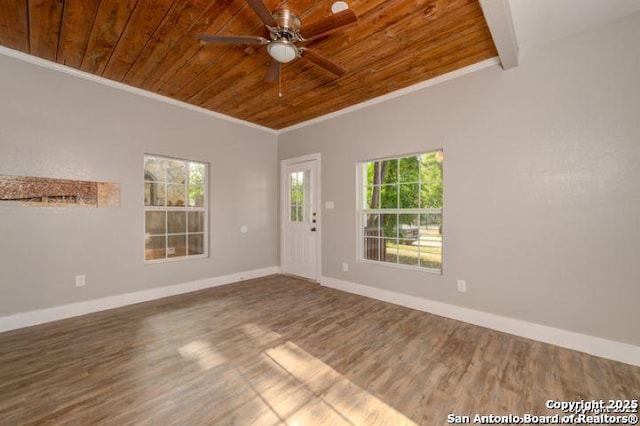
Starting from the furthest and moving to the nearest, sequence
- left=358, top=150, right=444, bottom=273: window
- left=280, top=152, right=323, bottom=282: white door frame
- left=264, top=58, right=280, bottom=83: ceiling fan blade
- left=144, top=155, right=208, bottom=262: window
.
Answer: left=280, top=152, right=323, bottom=282: white door frame < left=144, top=155, right=208, bottom=262: window < left=358, top=150, right=444, bottom=273: window < left=264, top=58, right=280, bottom=83: ceiling fan blade

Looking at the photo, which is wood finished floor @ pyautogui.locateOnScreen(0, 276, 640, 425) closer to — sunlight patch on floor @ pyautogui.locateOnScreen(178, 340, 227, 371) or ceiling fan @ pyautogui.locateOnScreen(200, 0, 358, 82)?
sunlight patch on floor @ pyautogui.locateOnScreen(178, 340, 227, 371)

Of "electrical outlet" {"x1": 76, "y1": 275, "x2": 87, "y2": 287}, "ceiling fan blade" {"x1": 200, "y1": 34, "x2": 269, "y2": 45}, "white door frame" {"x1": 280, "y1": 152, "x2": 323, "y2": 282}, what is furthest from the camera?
"white door frame" {"x1": 280, "y1": 152, "x2": 323, "y2": 282}

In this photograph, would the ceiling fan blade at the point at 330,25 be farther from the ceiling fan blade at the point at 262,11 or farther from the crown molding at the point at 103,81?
the crown molding at the point at 103,81

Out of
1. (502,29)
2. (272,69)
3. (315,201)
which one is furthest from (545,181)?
(315,201)

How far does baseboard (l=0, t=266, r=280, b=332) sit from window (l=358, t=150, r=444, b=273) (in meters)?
2.44

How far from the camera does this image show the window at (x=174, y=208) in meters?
3.71

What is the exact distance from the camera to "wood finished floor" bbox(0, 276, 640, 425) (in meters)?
1.63

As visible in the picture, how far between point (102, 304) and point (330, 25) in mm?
3887

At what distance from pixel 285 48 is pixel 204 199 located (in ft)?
9.56

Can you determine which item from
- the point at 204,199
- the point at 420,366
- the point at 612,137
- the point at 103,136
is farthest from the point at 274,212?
the point at 612,137

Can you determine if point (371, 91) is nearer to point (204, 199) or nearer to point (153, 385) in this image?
point (204, 199)

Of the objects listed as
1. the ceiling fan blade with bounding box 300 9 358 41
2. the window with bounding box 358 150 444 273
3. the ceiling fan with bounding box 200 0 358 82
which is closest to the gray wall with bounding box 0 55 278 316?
the ceiling fan with bounding box 200 0 358 82

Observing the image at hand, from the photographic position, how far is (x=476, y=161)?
2881mm

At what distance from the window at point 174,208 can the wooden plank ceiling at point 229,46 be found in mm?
1073
